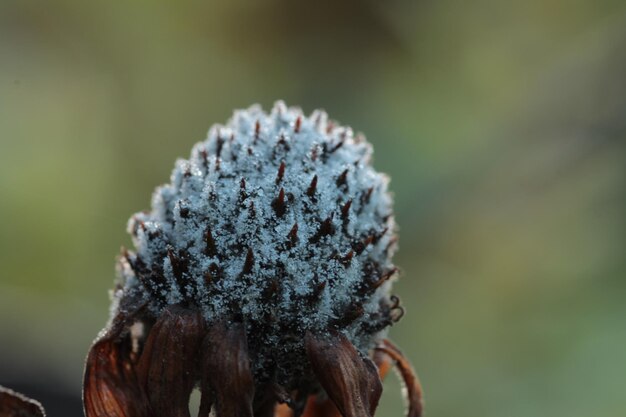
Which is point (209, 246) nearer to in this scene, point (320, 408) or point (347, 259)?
point (347, 259)

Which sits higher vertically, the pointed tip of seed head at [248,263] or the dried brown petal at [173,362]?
the pointed tip of seed head at [248,263]

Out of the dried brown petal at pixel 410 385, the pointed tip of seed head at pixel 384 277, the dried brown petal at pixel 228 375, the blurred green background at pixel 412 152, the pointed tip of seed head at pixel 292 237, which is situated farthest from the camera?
the blurred green background at pixel 412 152

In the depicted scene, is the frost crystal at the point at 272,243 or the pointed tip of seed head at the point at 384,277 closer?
the frost crystal at the point at 272,243

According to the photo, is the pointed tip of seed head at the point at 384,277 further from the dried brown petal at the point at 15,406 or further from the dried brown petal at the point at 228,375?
the dried brown petal at the point at 15,406

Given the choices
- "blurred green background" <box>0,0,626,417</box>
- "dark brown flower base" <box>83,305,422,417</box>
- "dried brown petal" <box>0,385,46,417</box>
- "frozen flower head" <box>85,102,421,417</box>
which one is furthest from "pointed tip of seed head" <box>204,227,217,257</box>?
"blurred green background" <box>0,0,626,417</box>

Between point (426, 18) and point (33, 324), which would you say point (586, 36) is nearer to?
point (426, 18)

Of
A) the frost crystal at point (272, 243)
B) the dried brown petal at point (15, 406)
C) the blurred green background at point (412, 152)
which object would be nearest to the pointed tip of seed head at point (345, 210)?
the frost crystal at point (272, 243)

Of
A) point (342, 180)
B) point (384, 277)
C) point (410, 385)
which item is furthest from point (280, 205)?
point (410, 385)
